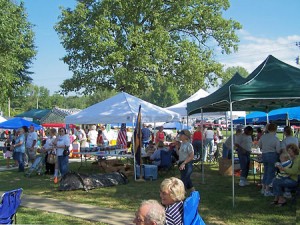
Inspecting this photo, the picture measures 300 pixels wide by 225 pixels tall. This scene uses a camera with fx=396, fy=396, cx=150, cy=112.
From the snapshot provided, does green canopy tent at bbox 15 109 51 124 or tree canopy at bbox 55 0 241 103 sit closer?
tree canopy at bbox 55 0 241 103

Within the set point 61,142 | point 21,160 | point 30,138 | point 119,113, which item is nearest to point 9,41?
point 30,138

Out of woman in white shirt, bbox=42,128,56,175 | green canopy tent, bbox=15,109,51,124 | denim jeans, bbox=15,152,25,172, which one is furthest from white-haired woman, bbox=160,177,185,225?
green canopy tent, bbox=15,109,51,124

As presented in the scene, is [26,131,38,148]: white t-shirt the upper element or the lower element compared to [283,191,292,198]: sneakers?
upper

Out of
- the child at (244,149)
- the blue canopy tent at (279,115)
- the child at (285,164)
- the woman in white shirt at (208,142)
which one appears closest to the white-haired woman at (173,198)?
the child at (285,164)

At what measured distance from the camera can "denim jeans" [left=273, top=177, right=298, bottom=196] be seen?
729 centimetres

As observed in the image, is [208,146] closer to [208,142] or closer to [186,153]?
[208,142]

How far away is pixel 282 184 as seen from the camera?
7.39 m

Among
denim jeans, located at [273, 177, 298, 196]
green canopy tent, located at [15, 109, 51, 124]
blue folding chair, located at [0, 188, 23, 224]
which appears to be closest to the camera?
blue folding chair, located at [0, 188, 23, 224]

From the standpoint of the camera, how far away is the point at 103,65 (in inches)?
890

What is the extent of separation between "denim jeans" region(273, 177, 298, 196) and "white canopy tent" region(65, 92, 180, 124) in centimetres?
580

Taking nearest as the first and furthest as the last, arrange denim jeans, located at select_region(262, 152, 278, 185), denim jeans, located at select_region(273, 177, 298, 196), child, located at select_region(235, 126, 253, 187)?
denim jeans, located at select_region(273, 177, 298, 196)
denim jeans, located at select_region(262, 152, 278, 185)
child, located at select_region(235, 126, 253, 187)

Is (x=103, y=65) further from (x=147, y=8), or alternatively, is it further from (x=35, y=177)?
(x=35, y=177)

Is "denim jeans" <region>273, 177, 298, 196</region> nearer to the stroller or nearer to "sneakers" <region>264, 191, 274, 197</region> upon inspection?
"sneakers" <region>264, 191, 274, 197</region>

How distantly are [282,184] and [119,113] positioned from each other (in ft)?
21.3
